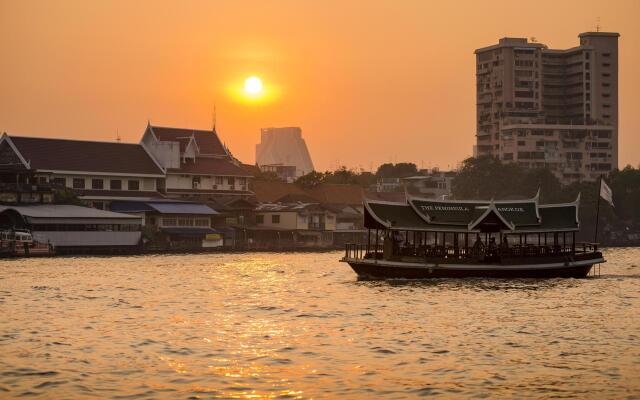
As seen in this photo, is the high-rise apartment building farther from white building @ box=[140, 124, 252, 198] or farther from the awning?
the awning

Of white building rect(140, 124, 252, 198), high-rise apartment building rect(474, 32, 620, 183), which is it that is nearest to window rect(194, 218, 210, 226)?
white building rect(140, 124, 252, 198)

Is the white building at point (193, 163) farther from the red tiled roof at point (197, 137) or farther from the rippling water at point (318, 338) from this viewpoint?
the rippling water at point (318, 338)

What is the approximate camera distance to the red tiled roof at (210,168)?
10481 cm

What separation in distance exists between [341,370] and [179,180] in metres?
81.7

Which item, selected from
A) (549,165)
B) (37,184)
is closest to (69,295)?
(37,184)

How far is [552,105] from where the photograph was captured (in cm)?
17525

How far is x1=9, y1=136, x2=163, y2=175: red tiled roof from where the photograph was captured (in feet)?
309

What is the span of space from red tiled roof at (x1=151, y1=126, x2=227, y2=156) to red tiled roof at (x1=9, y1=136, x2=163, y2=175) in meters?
5.08

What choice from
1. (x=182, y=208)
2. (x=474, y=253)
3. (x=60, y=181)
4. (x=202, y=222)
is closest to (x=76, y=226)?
(x=60, y=181)

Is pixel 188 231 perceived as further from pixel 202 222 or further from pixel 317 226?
pixel 317 226

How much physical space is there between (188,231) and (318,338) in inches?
2492

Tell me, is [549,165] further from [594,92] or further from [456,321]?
[456,321]

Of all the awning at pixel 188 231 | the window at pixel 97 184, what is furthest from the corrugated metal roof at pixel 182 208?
the window at pixel 97 184

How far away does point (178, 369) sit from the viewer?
952 inches
